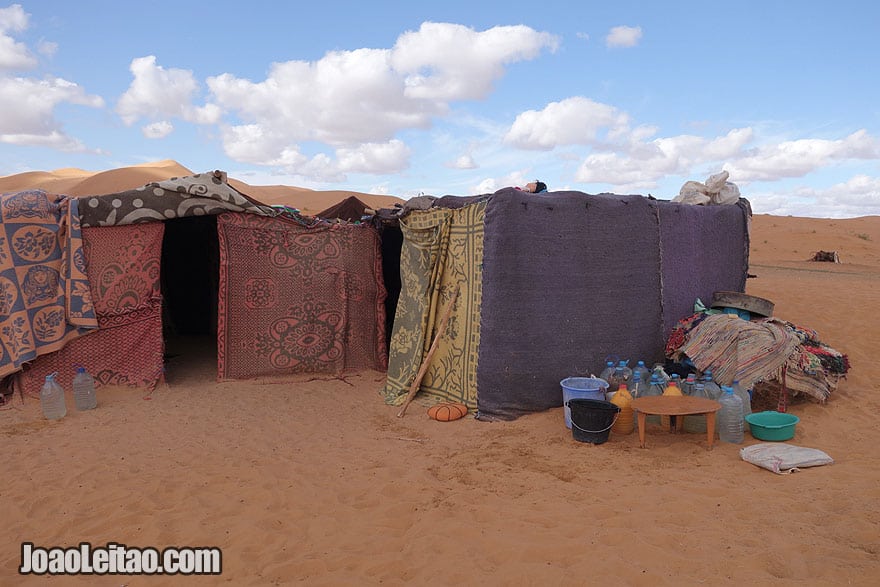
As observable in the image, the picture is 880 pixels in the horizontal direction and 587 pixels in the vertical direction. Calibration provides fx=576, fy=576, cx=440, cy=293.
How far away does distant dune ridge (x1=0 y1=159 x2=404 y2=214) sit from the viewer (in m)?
26.3

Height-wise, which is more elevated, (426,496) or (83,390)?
(83,390)

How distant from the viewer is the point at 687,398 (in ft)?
15.2

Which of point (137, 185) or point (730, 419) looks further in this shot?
point (137, 185)

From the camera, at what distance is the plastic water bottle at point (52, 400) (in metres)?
5.47

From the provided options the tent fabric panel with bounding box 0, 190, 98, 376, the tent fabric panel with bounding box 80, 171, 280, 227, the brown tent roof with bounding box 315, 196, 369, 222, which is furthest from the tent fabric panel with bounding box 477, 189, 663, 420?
the tent fabric panel with bounding box 0, 190, 98, 376

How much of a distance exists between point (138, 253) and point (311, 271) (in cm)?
189

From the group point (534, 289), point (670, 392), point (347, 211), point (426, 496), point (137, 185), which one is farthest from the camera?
point (137, 185)

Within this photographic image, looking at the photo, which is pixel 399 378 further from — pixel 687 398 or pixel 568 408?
pixel 687 398

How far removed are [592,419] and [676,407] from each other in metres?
0.63

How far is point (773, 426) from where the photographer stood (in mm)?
4457

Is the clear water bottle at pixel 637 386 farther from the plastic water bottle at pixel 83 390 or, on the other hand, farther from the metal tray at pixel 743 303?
the plastic water bottle at pixel 83 390

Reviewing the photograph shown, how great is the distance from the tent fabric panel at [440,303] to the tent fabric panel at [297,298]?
819 mm

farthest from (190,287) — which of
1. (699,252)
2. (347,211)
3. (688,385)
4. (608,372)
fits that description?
(688,385)

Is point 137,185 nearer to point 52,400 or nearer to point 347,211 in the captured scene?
point 347,211
